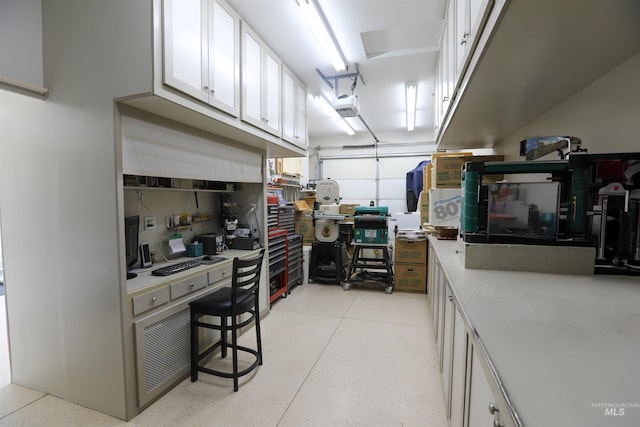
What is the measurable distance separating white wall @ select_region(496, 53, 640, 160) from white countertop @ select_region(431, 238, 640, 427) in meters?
0.76

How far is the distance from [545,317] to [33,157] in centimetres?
297

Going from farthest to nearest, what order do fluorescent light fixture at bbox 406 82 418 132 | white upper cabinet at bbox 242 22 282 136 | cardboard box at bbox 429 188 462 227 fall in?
fluorescent light fixture at bbox 406 82 418 132 → cardboard box at bbox 429 188 462 227 → white upper cabinet at bbox 242 22 282 136

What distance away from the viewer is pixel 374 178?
7.60 metres

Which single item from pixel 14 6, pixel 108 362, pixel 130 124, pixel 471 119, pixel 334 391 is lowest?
pixel 334 391

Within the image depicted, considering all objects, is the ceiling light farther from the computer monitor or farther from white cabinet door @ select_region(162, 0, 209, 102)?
the computer monitor

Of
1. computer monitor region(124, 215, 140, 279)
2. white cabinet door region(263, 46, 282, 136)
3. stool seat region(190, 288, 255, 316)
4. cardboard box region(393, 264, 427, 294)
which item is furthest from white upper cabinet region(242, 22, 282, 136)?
cardboard box region(393, 264, 427, 294)

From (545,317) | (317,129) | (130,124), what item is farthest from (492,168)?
(317,129)

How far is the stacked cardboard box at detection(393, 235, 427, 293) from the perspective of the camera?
4.21 meters

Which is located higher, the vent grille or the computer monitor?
the computer monitor

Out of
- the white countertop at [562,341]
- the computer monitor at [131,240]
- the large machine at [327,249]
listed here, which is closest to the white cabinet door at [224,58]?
the computer monitor at [131,240]

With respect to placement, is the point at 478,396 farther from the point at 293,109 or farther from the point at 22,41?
the point at 22,41

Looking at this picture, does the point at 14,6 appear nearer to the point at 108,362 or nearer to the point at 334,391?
the point at 108,362

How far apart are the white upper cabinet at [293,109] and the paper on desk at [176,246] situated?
1.49m

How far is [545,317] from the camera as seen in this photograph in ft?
3.25
